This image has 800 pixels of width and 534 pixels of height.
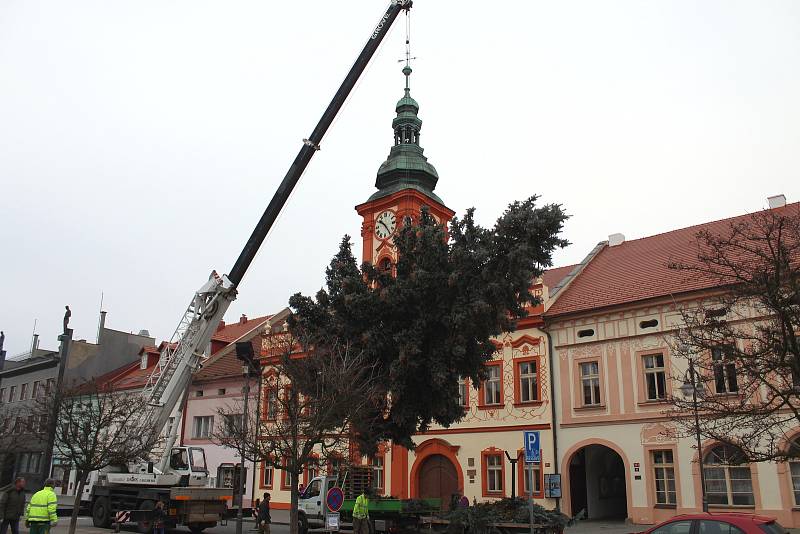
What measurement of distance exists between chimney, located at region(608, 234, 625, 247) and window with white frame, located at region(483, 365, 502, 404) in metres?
8.70

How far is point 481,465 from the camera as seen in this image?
28.8m

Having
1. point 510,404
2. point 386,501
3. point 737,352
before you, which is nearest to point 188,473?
point 386,501

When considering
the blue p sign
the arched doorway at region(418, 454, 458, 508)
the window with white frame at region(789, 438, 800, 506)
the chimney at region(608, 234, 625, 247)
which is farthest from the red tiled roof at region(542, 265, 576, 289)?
the blue p sign

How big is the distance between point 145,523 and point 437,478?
40.7 ft

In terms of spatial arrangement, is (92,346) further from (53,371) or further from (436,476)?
(436,476)

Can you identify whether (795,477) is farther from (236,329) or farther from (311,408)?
(236,329)

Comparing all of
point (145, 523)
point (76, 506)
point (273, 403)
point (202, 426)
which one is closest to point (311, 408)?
point (273, 403)

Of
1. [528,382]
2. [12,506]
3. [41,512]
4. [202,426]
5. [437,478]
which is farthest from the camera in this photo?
[202,426]

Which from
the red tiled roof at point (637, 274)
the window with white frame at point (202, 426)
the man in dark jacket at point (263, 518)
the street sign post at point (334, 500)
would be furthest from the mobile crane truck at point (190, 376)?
the window with white frame at point (202, 426)

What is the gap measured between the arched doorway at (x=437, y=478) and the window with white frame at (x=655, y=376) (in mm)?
8832

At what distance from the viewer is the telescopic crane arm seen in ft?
76.7

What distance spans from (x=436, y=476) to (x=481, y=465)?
255 centimetres

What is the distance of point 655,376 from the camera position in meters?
25.6

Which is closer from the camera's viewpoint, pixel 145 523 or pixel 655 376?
pixel 145 523
